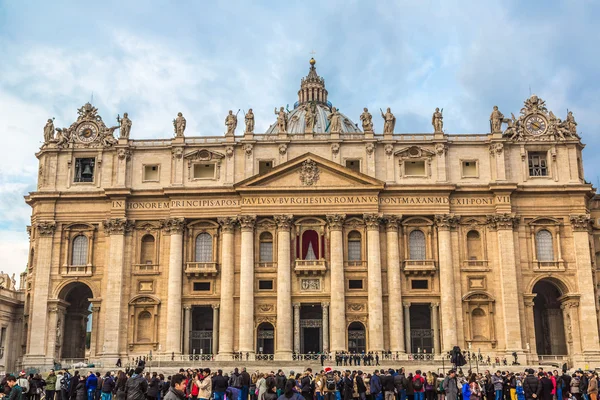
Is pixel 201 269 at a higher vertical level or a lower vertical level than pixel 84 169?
lower

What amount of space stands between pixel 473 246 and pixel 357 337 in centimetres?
1228

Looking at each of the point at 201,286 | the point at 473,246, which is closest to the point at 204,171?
the point at 201,286

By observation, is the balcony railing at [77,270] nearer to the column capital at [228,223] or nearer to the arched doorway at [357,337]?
the column capital at [228,223]

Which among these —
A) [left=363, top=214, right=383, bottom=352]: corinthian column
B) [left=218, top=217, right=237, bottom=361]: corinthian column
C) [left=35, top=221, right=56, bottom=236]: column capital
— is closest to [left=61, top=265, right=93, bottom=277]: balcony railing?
[left=35, top=221, right=56, bottom=236]: column capital

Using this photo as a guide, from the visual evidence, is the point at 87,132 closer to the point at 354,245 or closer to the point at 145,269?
the point at 145,269

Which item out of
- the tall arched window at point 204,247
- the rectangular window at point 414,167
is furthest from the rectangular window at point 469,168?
the tall arched window at point 204,247

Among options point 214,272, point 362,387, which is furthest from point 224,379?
point 214,272

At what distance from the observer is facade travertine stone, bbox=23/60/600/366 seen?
2302 inches

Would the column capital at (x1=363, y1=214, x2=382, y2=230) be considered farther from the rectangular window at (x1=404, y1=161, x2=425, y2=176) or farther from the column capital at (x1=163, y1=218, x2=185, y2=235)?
the column capital at (x1=163, y1=218, x2=185, y2=235)

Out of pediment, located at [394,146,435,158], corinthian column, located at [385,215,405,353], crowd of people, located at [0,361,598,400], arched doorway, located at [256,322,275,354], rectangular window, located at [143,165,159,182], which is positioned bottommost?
crowd of people, located at [0,361,598,400]

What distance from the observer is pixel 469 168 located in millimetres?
62219

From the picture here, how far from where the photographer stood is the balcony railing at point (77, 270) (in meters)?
60.8

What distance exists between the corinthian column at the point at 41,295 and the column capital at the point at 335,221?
23028 millimetres

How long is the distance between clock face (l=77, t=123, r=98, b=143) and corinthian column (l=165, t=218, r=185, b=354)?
10.7 m
